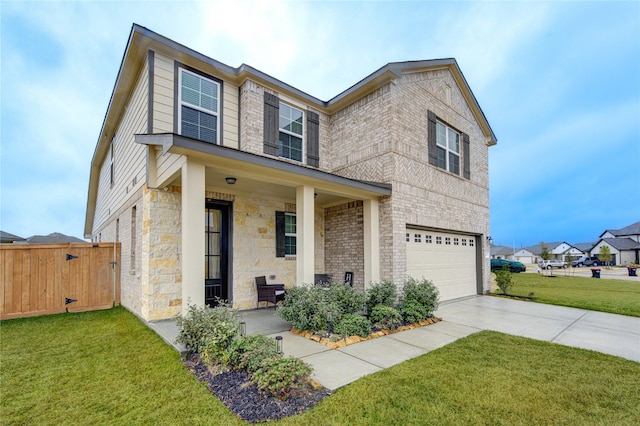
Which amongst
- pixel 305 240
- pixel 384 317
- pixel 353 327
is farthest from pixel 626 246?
pixel 305 240

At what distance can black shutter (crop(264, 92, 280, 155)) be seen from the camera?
8.12 meters

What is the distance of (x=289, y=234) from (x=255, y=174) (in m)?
2.99

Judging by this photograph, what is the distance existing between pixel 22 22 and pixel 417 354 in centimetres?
2443

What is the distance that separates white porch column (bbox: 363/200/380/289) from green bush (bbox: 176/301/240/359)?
4.13 meters

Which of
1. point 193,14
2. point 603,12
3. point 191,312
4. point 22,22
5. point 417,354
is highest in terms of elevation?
point 603,12

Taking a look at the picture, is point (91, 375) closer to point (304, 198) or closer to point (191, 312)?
point (191, 312)

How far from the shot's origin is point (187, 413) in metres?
2.90

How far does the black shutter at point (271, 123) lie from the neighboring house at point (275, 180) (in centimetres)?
3

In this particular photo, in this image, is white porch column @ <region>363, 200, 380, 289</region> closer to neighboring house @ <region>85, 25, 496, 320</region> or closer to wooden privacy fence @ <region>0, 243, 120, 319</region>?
neighboring house @ <region>85, 25, 496, 320</region>

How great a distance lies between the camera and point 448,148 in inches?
404

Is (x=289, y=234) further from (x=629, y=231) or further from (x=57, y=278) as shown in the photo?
(x=629, y=231)

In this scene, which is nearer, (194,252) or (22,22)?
(194,252)

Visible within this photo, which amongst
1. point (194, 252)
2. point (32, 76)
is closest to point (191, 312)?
point (194, 252)

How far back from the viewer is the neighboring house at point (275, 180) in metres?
6.07
